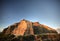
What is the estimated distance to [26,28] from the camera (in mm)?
5957

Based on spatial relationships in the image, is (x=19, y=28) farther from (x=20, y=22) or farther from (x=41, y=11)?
(x=41, y=11)

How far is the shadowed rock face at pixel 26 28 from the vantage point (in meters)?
5.92

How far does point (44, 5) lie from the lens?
6.28m

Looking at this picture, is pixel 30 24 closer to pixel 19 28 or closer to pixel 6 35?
pixel 19 28

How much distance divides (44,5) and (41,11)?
266mm

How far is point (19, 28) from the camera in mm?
5961

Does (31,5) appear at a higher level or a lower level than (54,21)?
higher

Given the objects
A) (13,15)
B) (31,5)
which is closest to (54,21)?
(31,5)

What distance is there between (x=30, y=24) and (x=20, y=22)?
0.37 meters

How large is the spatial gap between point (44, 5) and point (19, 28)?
130cm

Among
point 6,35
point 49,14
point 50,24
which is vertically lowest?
point 6,35

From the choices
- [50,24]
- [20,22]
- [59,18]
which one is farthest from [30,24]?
[59,18]

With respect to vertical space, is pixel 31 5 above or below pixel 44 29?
above

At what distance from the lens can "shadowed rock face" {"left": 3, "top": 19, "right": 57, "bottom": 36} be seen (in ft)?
19.4
